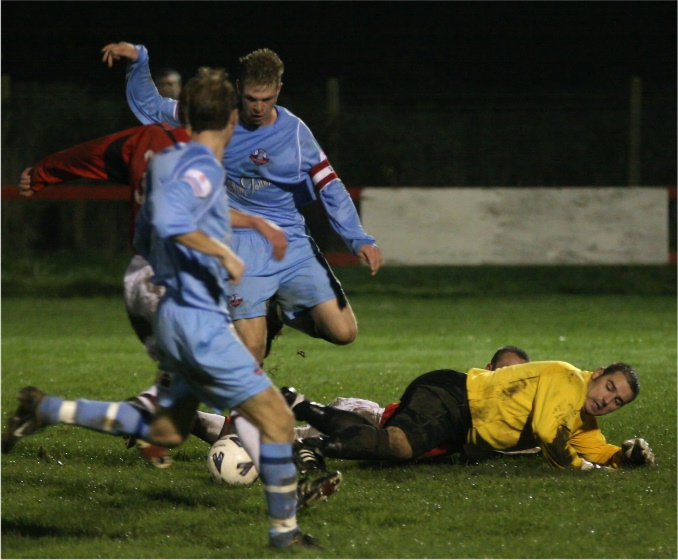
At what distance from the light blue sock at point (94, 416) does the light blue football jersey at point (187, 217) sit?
22.7 inches

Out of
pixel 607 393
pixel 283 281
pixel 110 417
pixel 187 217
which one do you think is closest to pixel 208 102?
pixel 187 217

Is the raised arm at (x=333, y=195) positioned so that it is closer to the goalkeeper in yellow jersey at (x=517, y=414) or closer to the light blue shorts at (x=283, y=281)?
the light blue shorts at (x=283, y=281)

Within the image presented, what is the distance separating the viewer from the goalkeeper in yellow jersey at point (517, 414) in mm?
5723

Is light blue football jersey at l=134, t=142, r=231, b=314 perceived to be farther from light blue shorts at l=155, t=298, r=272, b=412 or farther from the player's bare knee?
the player's bare knee

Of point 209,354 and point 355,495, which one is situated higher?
point 209,354

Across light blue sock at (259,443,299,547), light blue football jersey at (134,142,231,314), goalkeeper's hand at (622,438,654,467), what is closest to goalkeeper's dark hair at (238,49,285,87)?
light blue football jersey at (134,142,231,314)

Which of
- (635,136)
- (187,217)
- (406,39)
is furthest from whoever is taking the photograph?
(406,39)

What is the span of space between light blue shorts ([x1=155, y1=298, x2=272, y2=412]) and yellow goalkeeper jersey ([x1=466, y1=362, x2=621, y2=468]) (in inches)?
68.9

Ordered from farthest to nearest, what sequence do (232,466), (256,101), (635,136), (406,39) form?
(406,39) → (635,136) → (256,101) → (232,466)

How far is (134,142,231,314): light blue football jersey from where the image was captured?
429 cm

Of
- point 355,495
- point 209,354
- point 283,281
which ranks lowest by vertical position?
point 355,495

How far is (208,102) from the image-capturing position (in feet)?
14.6

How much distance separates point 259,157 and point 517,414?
190cm

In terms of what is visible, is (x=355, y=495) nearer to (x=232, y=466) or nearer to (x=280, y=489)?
(x=232, y=466)
